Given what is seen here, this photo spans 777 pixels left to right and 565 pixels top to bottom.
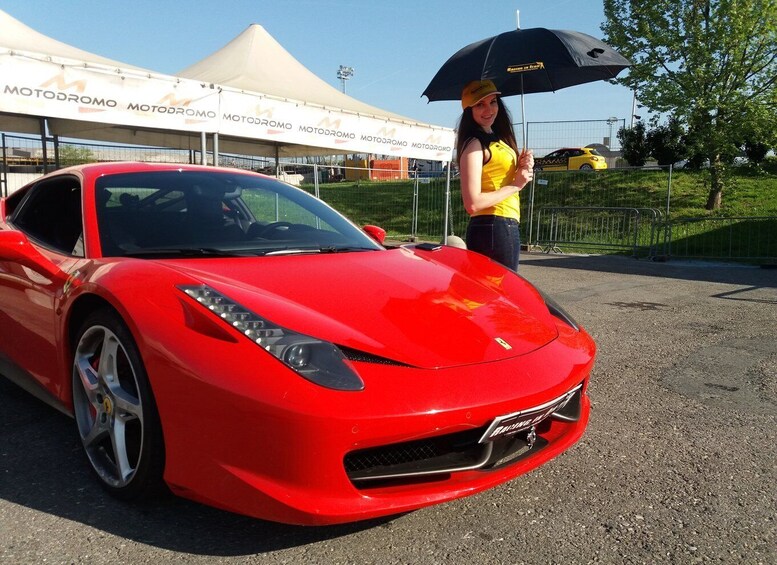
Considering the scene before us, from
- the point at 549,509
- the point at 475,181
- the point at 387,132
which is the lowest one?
the point at 549,509

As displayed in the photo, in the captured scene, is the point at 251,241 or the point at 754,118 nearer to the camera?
the point at 251,241

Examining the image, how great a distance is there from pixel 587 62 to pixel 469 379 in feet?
10.7

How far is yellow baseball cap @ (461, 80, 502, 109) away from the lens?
3.39m

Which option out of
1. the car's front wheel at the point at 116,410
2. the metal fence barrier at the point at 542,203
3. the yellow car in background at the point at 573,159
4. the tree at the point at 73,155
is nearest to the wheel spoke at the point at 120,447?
the car's front wheel at the point at 116,410

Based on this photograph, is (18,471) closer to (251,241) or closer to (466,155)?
(251,241)

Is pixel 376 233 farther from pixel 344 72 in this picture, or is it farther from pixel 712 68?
pixel 344 72

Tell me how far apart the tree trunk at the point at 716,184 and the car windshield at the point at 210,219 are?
1554 centimetres

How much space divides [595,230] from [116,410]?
41.1 ft

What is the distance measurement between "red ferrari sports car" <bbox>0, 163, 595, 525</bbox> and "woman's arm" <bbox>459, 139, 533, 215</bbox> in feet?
1.82

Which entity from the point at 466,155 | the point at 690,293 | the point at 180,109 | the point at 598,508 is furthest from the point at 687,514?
the point at 180,109

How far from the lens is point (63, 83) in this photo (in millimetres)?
7230

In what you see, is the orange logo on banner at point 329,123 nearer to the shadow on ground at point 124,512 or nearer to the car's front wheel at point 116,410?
the shadow on ground at point 124,512

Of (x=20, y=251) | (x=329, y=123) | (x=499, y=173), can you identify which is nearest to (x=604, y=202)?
(x=329, y=123)

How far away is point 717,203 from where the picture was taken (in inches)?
664
